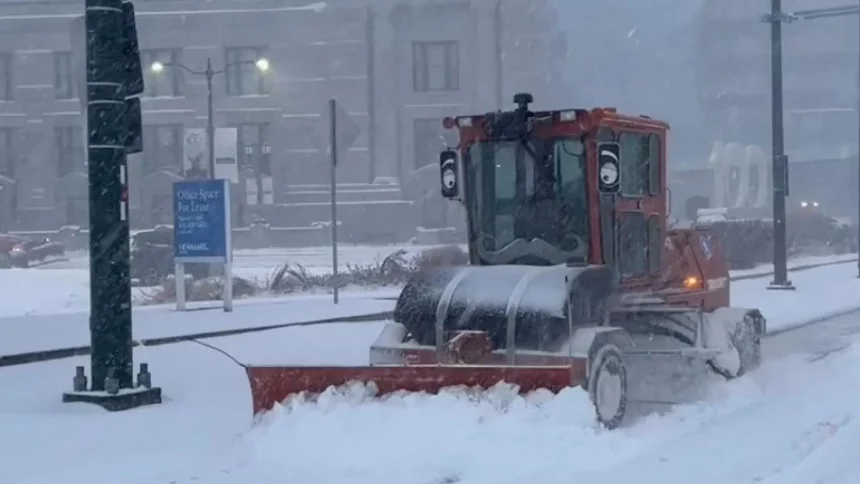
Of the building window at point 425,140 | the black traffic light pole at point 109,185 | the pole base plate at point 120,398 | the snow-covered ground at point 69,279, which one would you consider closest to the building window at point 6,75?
the snow-covered ground at point 69,279

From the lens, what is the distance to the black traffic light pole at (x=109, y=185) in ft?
38.9

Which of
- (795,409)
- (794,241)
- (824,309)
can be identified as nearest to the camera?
(795,409)

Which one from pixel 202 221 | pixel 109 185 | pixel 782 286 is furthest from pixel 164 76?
pixel 109 185

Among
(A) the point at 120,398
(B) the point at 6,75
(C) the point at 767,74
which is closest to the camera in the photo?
(A) the point at 120,398

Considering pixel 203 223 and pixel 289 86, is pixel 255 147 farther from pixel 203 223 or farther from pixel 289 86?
pixel 203 223

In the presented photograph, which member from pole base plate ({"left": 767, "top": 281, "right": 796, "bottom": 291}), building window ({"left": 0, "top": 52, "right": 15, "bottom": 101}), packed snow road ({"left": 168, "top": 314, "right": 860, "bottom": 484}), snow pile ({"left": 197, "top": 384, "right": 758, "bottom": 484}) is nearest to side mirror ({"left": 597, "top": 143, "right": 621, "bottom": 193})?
packed snow road ({"left": 168, "top": 314, "right": 860, "bottom": 484})

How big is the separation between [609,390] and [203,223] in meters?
11.7

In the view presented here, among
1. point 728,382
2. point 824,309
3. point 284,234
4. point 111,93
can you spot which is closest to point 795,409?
point 728,382

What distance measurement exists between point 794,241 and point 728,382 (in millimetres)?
35240

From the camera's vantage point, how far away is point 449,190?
1246 centimetres

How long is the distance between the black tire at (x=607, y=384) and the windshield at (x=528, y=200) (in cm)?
141

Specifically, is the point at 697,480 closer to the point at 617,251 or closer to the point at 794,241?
the point at 617,251

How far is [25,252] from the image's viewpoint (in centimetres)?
4434

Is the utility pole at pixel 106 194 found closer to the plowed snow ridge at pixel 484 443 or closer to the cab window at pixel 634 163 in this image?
the plowed snow ridge at pixel 484 443
